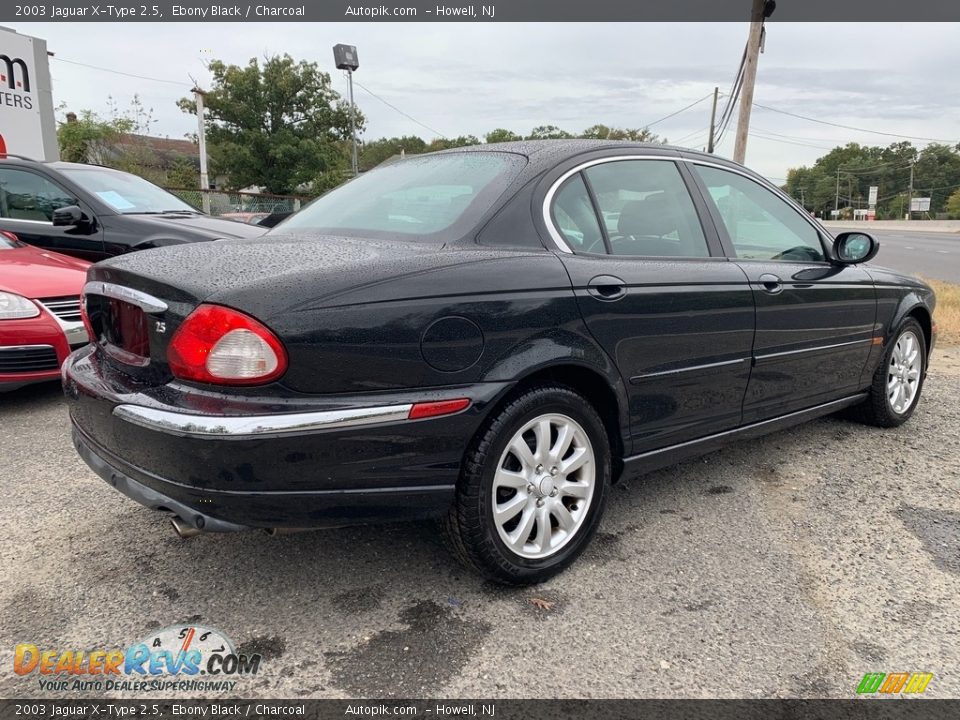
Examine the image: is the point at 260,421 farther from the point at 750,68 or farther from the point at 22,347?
the point at 750,68

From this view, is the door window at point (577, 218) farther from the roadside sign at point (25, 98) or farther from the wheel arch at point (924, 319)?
the roadside sign at point (25, 98)

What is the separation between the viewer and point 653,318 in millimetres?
2738

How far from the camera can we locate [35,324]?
430 cm

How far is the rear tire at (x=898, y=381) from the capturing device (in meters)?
4.20

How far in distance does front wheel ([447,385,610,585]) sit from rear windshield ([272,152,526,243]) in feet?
2.26

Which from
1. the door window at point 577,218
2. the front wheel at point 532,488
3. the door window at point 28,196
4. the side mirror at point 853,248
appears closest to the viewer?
the front wheel at point 532,488

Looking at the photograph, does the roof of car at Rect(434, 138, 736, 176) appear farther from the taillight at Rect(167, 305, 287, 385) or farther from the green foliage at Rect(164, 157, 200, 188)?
the green foliage at Rect(164, 157, 200, 188)

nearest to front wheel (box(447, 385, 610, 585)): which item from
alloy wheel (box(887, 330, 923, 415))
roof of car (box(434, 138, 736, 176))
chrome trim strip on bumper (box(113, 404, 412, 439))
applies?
chrome trim strip on bumper (box(113, 404, 412, 439))

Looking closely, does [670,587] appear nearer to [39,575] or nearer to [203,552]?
[203,552]

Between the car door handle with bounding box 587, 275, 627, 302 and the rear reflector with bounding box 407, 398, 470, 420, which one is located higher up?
the car door handle with bounding box 587, 275, 627, 302

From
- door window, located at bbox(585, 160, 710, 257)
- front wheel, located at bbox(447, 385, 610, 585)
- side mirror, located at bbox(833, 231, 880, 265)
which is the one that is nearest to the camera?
front wheel, located at bbox(447, 385, 610, 585)

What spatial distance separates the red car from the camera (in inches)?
167

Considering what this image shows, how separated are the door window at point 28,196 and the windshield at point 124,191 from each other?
0.20 meters

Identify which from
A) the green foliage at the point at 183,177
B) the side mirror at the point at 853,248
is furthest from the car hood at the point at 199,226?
the green foliage at the point at 183,177
